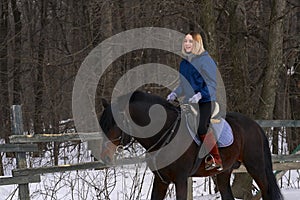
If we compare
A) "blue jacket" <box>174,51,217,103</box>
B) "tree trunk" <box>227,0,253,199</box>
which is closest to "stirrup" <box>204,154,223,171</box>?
"blue jacket" <box>174,51,217,103</box>

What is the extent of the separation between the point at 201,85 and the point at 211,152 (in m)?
0.78

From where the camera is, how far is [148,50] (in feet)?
48.5

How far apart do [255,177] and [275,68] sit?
348 centimetres

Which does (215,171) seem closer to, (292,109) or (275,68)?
(275,68)

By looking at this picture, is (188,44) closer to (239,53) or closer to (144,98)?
(144,98)

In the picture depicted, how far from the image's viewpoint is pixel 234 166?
6.61 m

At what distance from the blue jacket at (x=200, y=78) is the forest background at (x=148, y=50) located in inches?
146

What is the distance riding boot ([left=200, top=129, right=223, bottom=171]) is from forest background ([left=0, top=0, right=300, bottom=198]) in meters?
3.79

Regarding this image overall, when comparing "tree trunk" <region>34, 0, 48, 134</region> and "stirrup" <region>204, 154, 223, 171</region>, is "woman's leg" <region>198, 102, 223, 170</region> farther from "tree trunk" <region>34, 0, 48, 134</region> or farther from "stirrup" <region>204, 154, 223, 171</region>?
"tree trunk" <region>34, 0, 48, 134</region>

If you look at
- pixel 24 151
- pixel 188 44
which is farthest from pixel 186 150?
pixel 24 151

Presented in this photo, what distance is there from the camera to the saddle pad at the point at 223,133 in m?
5.83

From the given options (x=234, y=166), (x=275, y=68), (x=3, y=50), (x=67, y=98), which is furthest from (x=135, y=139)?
(x=3, y=50)

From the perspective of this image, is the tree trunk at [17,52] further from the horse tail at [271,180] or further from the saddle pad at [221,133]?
the saddle pad at [221,133]

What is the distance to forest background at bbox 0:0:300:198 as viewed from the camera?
32.1ft
